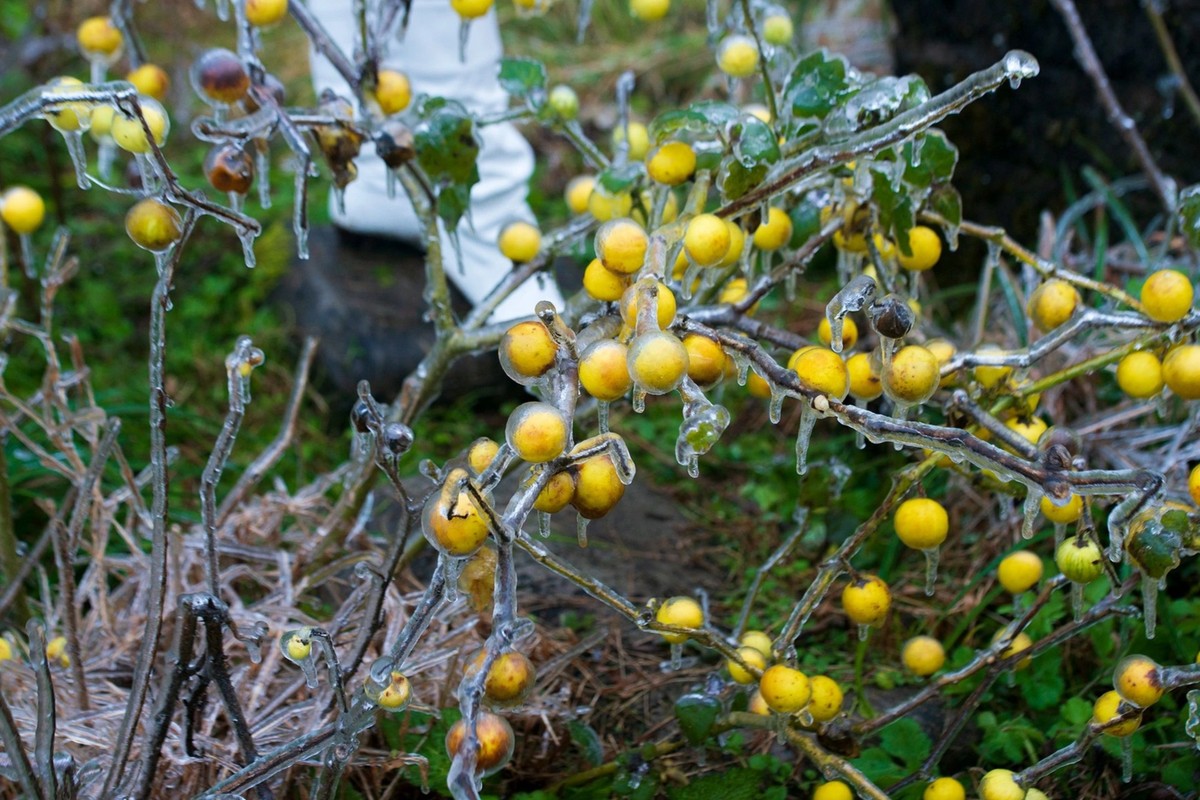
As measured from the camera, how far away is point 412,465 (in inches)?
81.3

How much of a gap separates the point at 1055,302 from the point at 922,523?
268 mm

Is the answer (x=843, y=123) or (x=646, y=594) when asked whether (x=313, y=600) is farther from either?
(x=843, y=123)

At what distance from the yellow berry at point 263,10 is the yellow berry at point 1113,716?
1.09 meters

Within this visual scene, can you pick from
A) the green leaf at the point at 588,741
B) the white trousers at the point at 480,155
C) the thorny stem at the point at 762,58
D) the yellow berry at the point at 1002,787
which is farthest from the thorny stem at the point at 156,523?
the white trousers at the point at 480,155

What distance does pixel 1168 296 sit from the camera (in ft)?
3.19

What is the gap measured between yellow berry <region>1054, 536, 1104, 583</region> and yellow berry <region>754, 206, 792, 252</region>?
1.45 ft

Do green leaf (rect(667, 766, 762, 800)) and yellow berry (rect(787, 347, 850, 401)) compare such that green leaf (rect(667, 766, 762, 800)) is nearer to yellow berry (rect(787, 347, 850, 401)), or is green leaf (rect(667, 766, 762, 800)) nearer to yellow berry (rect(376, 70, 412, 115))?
yellow berry (rect(787, 347, 850, 401))

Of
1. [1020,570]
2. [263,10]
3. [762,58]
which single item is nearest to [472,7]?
[263,10]

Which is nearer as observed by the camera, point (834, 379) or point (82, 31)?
point (834, 379)

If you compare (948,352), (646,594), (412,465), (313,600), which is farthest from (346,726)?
(412,465)

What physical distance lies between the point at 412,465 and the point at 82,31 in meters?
1.00

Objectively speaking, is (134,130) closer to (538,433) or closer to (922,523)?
(538,433)

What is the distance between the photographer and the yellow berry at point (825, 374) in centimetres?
86

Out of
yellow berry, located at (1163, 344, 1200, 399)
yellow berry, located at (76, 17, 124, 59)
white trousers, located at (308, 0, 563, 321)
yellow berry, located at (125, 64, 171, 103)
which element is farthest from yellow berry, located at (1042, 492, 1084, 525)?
white trousers, located at (308, 0, 563, 321)
